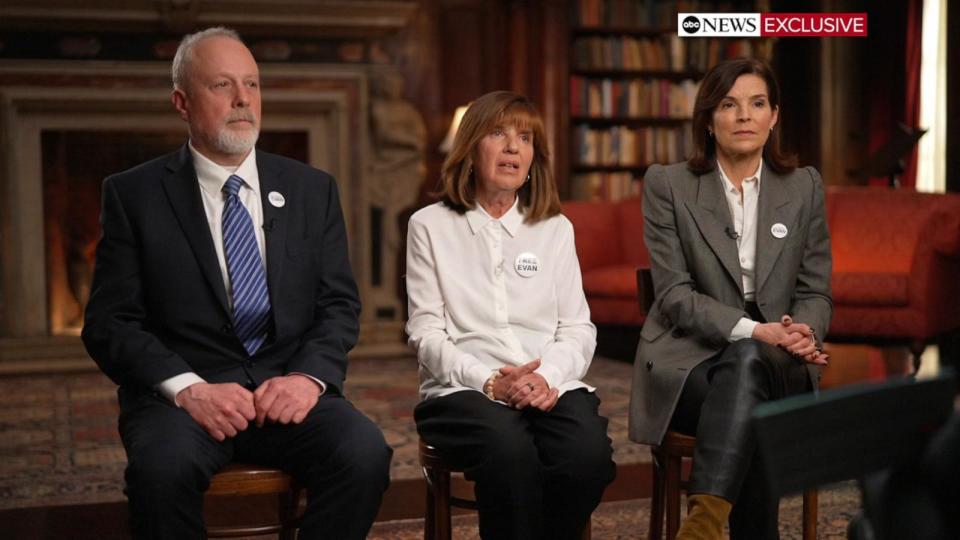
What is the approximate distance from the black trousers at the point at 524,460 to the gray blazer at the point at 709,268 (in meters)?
0.25

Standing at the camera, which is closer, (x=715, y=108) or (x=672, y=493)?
(x=672, y=493)

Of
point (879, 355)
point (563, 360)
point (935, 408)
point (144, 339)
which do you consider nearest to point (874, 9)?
point (879, 355)

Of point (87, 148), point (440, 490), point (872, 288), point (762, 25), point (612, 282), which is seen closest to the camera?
point (440, 490)

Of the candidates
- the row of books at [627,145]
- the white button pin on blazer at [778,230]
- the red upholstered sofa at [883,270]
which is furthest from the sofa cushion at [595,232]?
the white button pin on blazer at [778,230]

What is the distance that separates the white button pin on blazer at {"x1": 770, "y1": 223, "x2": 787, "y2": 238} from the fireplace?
4.67 meters

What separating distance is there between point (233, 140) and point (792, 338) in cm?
117

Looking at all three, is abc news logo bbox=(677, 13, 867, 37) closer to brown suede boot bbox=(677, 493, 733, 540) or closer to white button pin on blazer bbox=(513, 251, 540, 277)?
white button pin on blazer bbox=(513, 251, 540, 277)

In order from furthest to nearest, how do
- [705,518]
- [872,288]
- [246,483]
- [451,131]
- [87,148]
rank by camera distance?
[451,131] → [87,148] → [872,288] → [705,518] → [246,483]

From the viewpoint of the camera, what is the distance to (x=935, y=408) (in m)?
0.91

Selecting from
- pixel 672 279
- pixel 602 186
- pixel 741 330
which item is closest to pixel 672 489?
pixel 741 330

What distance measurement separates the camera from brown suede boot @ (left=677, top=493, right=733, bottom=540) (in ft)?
6.48

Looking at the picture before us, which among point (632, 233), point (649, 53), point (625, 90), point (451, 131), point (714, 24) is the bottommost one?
point (632, 233)

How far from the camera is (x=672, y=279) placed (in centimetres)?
238

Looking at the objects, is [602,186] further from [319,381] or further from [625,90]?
[319,381]
